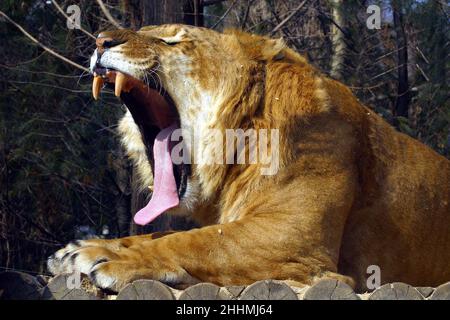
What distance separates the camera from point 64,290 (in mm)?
2951

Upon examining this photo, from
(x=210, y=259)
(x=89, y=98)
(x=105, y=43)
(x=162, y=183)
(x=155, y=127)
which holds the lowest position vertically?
(x=210, y=259)

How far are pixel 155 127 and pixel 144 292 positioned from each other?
4.24 ft

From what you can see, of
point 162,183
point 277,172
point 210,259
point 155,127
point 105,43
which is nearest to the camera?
point 210,259

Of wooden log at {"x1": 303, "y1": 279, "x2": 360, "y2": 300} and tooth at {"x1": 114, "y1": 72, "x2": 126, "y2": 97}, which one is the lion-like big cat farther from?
wooden log at {"x1": 303, "y1": 279, "x2": 360, "y2": 300}

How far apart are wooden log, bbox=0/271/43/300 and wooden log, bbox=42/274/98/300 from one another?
55 mm

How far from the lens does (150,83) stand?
3838 mm

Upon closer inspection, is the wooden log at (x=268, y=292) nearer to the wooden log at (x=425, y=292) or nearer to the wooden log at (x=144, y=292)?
the wooden log at (x=144, y=292)

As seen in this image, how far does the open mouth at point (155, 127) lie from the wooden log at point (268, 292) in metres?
0.96

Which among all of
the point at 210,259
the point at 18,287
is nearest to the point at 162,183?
the point at 210,259

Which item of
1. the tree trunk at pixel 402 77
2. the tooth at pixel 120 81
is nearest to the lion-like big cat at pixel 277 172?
the tooth at pixel 120 81

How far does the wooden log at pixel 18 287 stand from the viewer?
303cm

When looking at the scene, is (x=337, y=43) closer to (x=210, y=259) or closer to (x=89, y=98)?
(x=89, y=98)

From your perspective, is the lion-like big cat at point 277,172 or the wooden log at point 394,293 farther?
the lion-like big cat at point 277,172

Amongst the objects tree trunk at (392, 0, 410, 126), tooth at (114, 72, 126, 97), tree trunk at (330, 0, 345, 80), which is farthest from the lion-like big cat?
tree trunk at (392, 0, 410, 126)
